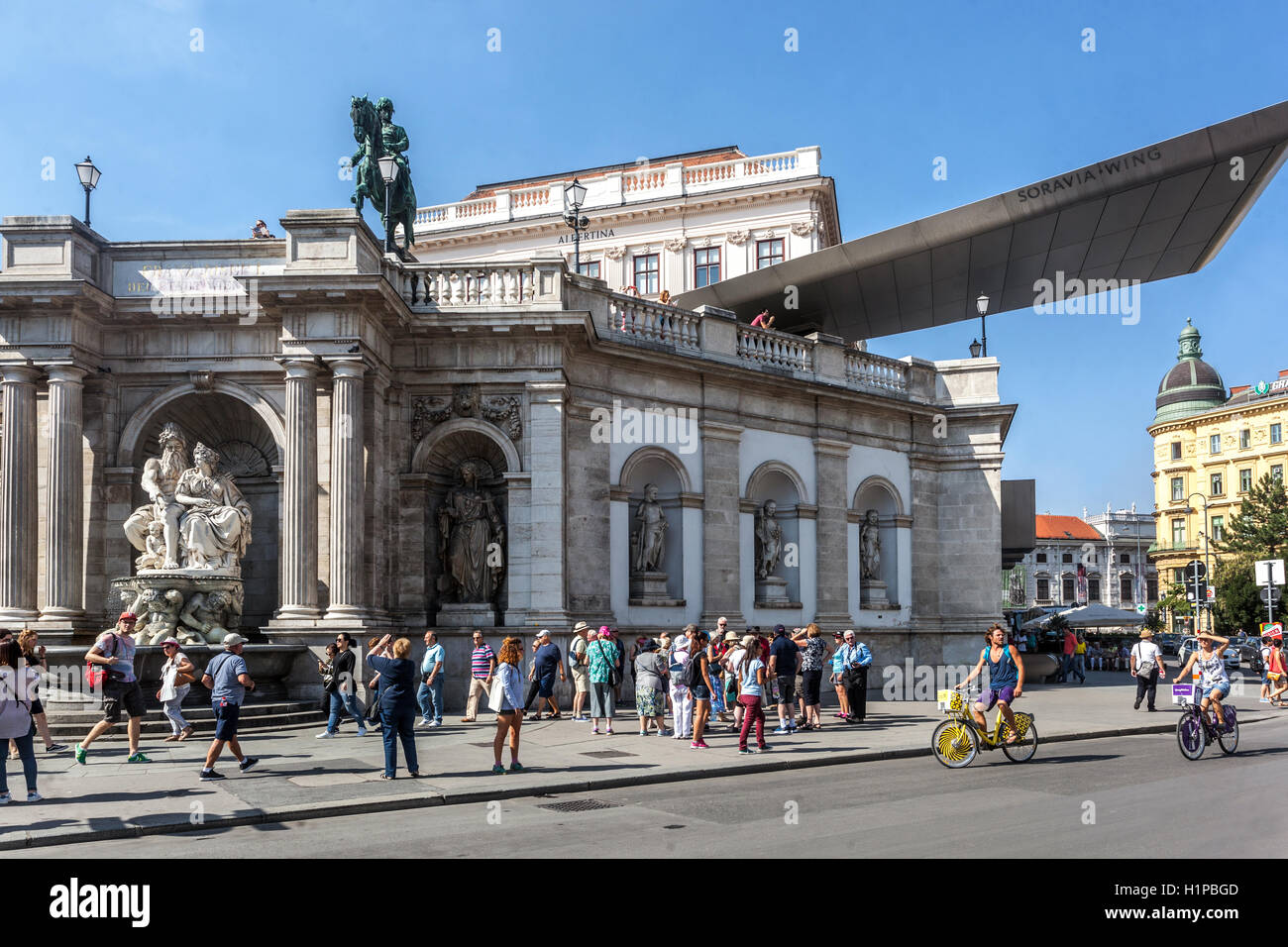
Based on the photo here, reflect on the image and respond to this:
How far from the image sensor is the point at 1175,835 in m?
9.31

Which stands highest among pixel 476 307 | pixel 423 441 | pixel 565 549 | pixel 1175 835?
pixel 476 307

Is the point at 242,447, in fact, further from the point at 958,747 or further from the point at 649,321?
the point at 958,747

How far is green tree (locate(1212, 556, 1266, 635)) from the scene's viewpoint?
65.1 meters

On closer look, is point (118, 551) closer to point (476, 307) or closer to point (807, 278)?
point (476, 307)

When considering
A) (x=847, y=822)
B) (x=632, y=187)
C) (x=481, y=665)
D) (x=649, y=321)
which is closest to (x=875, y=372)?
(x=649, y=321)

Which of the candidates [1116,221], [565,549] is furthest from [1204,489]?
[565,549]

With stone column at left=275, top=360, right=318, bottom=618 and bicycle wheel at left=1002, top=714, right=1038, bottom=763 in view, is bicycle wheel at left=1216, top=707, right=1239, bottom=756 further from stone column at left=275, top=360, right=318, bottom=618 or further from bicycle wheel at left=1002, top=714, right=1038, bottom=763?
stone column at left=275, top=360, right=318, bottom=618

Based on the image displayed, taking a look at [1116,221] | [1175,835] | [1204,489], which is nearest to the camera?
[1175,835]

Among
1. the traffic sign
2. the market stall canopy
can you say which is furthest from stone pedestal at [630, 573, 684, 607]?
the market stall canopy

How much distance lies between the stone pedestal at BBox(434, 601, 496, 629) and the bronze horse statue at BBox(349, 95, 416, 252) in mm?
8711

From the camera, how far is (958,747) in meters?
14.2
